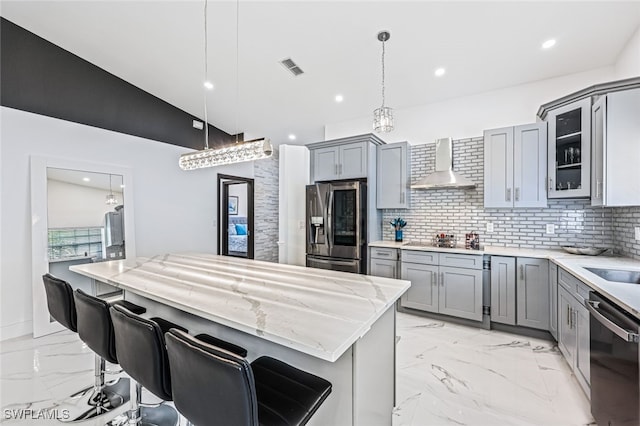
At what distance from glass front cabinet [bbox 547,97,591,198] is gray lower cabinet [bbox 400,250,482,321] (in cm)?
110

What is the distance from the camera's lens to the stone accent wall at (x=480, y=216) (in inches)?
117

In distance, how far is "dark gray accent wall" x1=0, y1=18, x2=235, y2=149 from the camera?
3.04 m

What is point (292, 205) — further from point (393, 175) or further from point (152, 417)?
point (152, 417)

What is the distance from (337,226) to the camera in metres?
3.93

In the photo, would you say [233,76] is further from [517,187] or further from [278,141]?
[517,187]

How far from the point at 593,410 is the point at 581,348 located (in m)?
0.42

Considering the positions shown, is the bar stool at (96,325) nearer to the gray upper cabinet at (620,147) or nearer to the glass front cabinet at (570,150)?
the gray upper cabinet at (620,147)

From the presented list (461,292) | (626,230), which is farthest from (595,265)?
(461,292)

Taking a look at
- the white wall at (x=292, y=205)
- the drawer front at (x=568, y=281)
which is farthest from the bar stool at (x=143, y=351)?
the white wall at (x=292, y=205)

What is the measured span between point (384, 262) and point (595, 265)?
2.02 metres

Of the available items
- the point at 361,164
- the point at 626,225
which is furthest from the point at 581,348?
the point at 361,164

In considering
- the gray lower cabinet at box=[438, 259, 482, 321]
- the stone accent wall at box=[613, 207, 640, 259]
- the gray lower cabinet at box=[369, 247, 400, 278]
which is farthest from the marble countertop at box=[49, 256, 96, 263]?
the stone accent wall at box=[613, 207, 640, 259]

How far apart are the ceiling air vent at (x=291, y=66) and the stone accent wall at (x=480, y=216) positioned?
1.96 metres

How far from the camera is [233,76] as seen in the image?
3729 mm
